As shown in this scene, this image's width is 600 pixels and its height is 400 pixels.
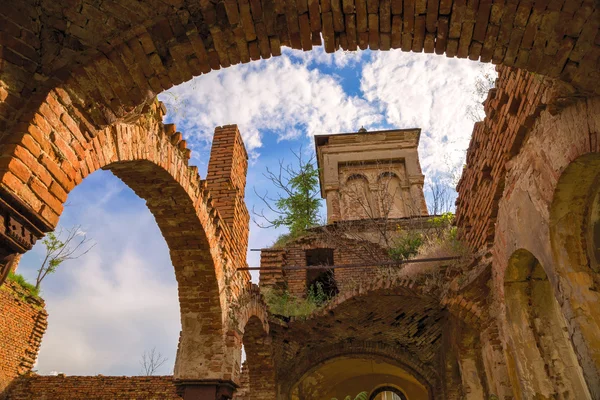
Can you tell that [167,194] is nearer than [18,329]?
Yes

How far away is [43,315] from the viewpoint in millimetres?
12555

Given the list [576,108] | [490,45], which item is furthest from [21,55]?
[576,108]

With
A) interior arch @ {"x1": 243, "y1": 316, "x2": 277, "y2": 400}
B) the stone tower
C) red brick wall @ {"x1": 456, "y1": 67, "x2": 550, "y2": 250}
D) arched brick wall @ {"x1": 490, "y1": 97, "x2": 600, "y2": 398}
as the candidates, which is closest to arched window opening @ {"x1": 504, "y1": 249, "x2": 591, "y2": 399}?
arched brick wall @ {"x1": 490, "y1": 97, "x2": 600, "y2": 398}

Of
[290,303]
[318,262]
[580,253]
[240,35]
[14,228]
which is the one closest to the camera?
[14,228]

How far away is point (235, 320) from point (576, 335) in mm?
4294

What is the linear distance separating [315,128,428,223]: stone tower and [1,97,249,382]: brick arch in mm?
11906

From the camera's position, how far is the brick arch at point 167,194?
2672mm

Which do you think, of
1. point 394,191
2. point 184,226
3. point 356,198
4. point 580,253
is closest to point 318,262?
point 356,198

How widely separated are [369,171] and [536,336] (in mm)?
15701

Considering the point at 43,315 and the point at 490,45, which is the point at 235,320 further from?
the point at 43,315

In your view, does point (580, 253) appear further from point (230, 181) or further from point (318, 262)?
point (318, 262)

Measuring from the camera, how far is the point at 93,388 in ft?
37.3

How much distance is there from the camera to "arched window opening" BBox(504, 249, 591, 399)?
14.4 feet

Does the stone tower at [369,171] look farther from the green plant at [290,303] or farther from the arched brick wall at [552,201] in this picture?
the arched brick wall at [552,201]
